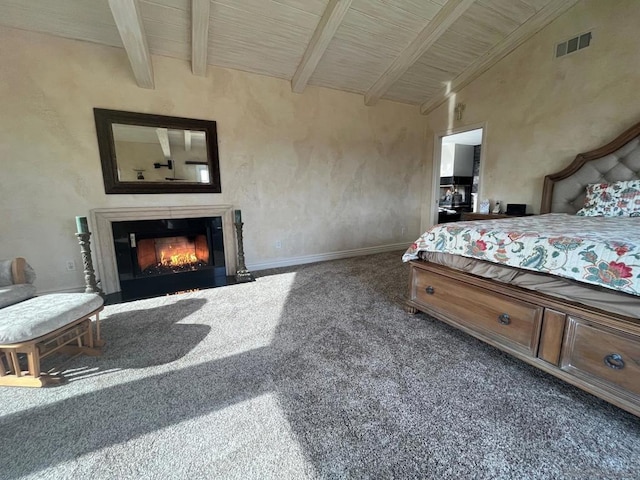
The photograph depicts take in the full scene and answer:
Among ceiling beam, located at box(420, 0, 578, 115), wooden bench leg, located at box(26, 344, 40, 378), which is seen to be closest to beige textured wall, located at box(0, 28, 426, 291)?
ceiling beam, located at box(420, 0, 578, 115)

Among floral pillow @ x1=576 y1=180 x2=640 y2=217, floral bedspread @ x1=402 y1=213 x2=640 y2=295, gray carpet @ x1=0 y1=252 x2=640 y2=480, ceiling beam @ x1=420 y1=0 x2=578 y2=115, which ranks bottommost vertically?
gray carpet @ x1=0 y1=252 x2=640 y2=480

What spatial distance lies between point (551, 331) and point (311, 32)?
374cm

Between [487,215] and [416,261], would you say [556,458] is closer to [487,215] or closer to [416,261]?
[416,261]

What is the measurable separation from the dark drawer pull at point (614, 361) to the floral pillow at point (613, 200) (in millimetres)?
2169

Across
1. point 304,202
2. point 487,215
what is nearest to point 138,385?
point 304,202

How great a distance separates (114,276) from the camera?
3.21 m

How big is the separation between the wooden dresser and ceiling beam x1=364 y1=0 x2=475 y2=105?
9.88 ft

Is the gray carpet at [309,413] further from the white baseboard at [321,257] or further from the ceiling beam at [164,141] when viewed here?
the ceiling beam at [164,141]

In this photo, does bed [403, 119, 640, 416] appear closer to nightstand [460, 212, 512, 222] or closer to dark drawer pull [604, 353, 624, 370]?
dark drawer pull [604, 353, 624, 370]

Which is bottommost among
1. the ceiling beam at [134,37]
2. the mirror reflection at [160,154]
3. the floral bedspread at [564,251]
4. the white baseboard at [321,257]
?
the white baseboard at [321,257]

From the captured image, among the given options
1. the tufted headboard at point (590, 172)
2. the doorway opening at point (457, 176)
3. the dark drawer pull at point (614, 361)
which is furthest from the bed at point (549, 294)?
the doorway opening at point (457, 176)

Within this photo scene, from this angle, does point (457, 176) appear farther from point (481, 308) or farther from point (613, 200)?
point (481, 308)

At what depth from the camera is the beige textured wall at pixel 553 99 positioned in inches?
114

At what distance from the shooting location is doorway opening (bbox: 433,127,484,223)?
271 inches
